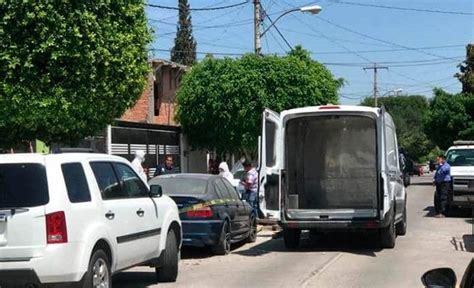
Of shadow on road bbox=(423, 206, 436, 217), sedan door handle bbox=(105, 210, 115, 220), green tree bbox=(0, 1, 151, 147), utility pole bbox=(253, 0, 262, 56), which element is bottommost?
shadow on road bbox=(423, 206, 436, 217)

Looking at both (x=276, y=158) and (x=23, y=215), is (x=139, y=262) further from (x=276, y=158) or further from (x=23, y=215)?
(x=276, y=158)

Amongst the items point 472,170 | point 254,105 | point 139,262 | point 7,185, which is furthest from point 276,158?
point 254,105

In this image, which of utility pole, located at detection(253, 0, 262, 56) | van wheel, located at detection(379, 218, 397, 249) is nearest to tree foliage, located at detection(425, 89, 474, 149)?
utility pole, located at detection(253, 0, 262, 56)

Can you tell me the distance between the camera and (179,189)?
502 inches

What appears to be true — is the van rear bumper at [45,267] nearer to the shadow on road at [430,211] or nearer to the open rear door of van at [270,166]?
the open rear door of van at [270,166]

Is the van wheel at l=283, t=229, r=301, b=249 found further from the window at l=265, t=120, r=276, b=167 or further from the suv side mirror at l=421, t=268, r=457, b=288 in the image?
the suv side mirror at l=421, t=268, r=457, b=288

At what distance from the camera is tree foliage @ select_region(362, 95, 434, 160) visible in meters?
98.2

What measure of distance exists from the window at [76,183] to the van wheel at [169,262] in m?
2.21

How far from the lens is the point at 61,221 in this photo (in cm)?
722

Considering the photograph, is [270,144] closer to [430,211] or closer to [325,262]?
[325,262]

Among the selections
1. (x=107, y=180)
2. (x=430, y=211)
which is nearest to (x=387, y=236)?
(x=107, y=180)

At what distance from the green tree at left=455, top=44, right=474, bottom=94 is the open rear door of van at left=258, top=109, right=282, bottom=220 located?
42.3 m

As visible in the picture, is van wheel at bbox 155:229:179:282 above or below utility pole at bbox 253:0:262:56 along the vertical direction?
below

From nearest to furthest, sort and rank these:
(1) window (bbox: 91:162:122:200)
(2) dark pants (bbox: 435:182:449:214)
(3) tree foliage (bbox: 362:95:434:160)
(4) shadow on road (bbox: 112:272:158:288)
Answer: (1) window (bbox: 91:162:122:200), (4) shadow on road (bbox: 112:272:158:288), (2) dark pants (bbox: 435:182:449:214), (3) tree foliage (bbox: 362:95:434:160)
